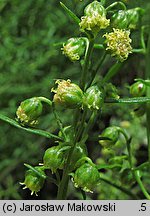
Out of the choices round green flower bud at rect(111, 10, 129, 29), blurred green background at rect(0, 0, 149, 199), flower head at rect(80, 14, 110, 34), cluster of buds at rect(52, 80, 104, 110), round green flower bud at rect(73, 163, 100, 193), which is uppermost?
blurred green background at rect(0, 0, 149, 199)

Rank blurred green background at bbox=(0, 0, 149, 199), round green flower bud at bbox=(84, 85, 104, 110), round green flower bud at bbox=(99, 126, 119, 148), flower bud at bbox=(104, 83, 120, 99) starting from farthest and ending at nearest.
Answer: blurred green background at bbox=(0, 0, 149, 199) → round green flower bud at bbox=(99, 126, 119, 148) → flower bud at bbox=(104, 83, 120, 99) → round green flower bud at bbox=(84, 85, 104, 110)

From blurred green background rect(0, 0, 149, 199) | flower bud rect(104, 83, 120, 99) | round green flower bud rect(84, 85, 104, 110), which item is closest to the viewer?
→ round green flower bud rect(84, 85, 104, 110)

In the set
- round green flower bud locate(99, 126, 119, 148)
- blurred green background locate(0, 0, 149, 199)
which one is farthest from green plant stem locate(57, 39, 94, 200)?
blurred green background locate(0, 0, 149, 199)

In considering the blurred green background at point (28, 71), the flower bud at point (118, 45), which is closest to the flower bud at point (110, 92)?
the flower bud at point (118, 45)

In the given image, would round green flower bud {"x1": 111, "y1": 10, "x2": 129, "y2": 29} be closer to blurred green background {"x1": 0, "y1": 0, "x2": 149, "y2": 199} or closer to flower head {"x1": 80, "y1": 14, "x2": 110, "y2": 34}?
flower head {"x1": 80, "y1": 14, "x2": 110, "y2": 34}

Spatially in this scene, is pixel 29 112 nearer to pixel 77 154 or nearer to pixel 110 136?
pixel 77 154

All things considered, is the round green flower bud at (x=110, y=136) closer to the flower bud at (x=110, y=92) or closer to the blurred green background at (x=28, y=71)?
the flower bud at (x=110, y=92)

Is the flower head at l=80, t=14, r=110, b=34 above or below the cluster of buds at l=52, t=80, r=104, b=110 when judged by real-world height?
above

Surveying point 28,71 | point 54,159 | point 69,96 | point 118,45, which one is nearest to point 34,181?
point 54,159
